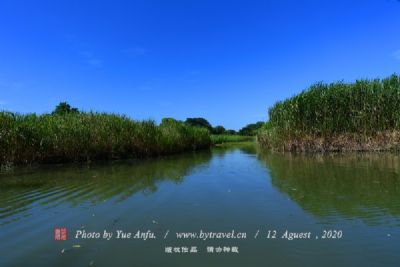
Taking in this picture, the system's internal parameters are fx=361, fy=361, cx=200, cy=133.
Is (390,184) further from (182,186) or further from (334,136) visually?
(334,136)

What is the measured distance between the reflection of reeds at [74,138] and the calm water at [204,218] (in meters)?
3.92

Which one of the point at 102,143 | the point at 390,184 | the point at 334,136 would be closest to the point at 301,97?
the point at 334,136

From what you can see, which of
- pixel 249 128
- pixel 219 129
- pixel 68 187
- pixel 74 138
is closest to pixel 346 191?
pixel 68 187

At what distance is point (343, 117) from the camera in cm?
2077

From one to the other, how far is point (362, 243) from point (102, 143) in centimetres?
1305

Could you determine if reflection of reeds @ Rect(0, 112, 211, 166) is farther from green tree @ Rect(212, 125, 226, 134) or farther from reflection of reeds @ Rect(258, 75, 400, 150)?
green tree @ Rect(212, 125, 226, 134)

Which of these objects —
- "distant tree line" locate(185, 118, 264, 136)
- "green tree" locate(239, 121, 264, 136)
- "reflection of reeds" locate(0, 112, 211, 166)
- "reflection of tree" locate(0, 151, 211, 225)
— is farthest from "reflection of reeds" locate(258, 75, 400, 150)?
"green tree" locate(239, 121, 264, 136)

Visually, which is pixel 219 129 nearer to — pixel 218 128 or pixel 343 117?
pixel 218 128

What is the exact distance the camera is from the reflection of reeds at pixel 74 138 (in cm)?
1314

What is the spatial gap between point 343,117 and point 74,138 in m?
14.7

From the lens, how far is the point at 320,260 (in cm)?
369

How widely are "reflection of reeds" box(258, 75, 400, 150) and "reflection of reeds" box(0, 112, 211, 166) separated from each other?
26.4ft

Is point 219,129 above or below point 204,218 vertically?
above

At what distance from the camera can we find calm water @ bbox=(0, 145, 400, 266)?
3.83 metres
